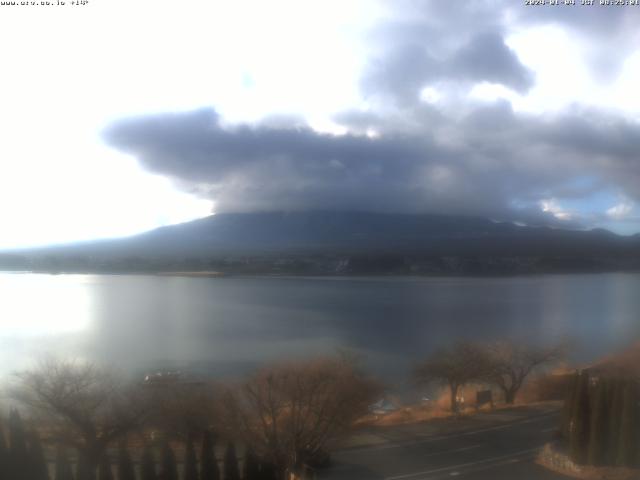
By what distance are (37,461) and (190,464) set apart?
1592mm

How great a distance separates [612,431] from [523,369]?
2.58 m

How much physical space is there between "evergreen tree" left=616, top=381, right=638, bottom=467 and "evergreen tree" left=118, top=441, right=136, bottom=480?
16.6 ft

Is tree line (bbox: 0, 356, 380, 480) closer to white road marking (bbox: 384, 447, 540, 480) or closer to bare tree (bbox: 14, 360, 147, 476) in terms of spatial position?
bare tree (bbox: 14, 360, 147, 476)

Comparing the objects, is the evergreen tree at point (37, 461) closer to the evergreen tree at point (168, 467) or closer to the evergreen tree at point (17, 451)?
the evergreen tree at point (17, 451)

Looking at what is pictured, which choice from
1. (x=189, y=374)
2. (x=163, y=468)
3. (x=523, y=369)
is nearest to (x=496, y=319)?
(x=523, y=369)

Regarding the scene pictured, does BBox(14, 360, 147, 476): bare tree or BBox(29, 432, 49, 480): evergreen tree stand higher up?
BBox(14, 360, 147, 476): bare tree

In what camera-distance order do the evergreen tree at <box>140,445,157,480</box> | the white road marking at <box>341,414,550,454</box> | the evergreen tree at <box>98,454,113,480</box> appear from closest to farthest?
1. the evergreen tree at <box>98,454,113,480</box>
2. the evergreen tree at <box>140,445,157,480</box>
3. the white road marking at <box>341,414,550,454</box>

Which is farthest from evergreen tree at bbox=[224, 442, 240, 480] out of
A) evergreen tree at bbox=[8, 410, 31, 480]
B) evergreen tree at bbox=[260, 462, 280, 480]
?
evergreen tree at bbox=[8, 410, 31, 480]

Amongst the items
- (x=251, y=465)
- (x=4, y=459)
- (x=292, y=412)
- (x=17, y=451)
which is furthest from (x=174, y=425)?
(x=4, y=459)

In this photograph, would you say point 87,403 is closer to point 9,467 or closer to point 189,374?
point 9,467

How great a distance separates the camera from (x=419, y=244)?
632 inches

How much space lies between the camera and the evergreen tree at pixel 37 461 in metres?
5.88

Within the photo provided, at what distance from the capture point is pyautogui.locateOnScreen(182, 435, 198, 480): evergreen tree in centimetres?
630

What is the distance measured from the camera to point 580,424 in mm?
5848
